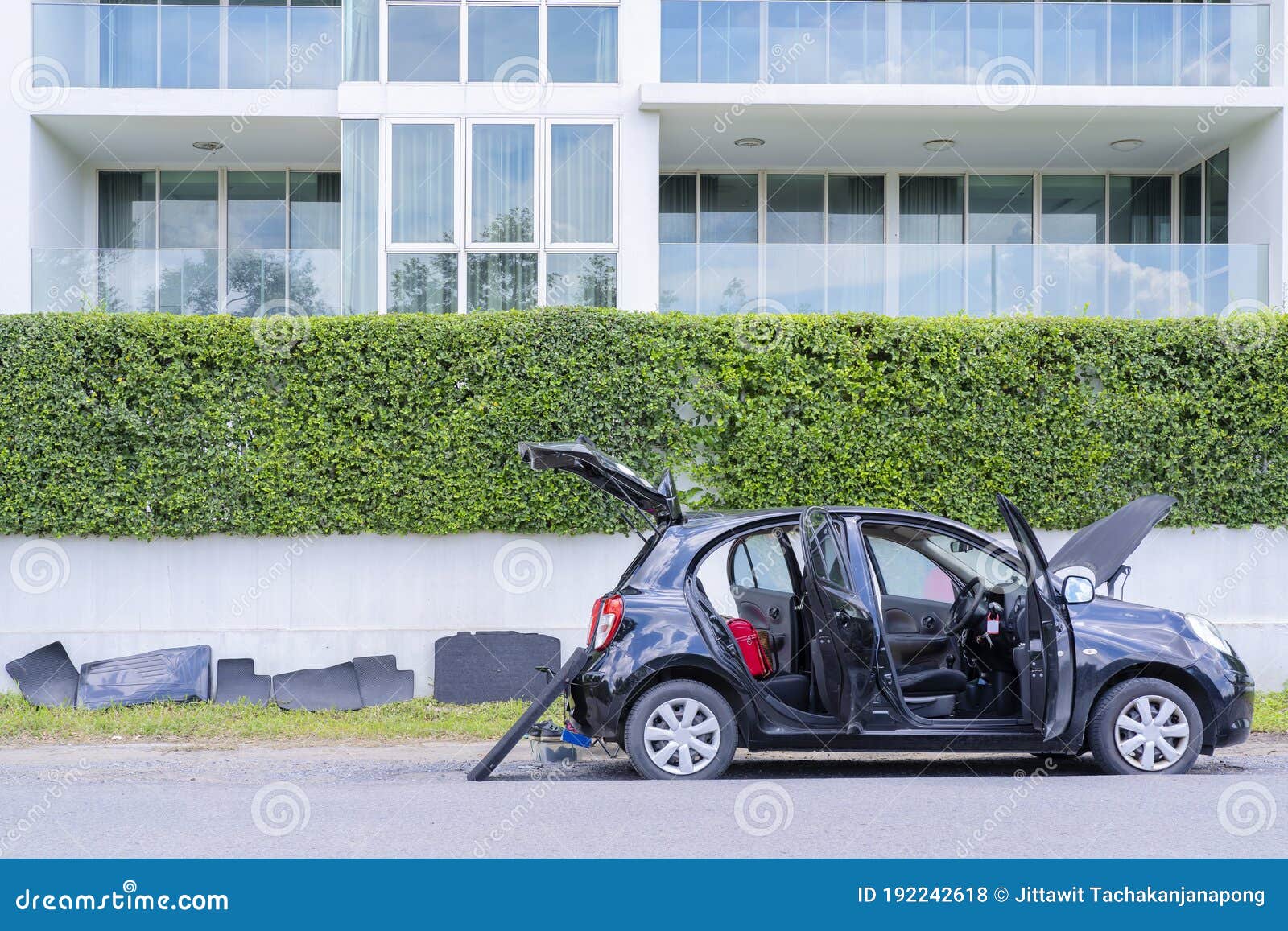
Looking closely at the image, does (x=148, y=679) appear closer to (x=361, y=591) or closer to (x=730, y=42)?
(x=361, y=591)

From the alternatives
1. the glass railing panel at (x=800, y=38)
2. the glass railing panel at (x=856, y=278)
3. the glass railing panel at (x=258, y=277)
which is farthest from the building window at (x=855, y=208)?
the glass railing panel at (x=258, y=277)

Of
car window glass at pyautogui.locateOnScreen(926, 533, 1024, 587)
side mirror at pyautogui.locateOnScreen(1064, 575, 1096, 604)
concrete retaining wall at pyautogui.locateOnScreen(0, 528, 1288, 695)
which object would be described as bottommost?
concrete retaining wall at pyautogui.locateOnScreen(0, 528, 1288, 695)

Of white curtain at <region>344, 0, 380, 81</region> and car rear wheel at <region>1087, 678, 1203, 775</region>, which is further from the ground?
white curtain at <region>344, 0, 380, 81</region>

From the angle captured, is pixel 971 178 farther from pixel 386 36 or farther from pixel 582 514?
pixel 582 514

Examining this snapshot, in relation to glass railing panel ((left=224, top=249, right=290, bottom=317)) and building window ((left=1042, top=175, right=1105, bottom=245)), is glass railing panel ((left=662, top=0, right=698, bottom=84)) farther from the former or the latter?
building window ((left=1042, top=175, right=1105, bottom=245))

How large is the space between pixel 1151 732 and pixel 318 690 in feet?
21.7

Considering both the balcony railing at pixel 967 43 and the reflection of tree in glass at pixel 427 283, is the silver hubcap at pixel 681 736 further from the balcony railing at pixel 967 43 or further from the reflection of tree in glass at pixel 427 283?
the balcony railing at pixel 967 43

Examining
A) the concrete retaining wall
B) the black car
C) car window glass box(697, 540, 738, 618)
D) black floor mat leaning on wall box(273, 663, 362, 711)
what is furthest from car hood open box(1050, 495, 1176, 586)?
black floor mat leaning on wall box(273, 663, 362, 711)

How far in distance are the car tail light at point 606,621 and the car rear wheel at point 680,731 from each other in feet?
1.30

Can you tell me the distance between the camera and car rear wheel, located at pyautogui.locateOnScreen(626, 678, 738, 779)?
6660 mm

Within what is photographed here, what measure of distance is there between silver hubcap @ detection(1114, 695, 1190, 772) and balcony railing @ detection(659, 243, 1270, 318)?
801 cm

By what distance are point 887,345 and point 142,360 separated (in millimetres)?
6772

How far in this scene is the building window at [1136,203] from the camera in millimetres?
17203

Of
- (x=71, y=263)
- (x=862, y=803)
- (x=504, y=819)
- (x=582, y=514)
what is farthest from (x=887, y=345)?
(x=71, y=263)
